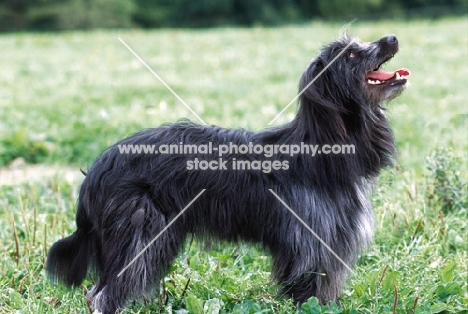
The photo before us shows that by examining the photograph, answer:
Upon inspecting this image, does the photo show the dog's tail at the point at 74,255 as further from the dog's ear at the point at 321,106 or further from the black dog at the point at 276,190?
the dog's ear at the point at 321,106

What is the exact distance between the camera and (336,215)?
3.27m

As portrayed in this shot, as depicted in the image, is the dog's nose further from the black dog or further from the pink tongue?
the pink tongue

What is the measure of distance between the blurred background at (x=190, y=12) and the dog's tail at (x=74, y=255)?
26849mm

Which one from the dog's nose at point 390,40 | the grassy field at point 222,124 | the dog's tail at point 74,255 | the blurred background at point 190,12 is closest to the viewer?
the dog's nose at point 390,40

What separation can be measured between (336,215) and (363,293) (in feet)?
1.90

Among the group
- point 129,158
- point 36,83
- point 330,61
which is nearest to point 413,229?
point 330,61

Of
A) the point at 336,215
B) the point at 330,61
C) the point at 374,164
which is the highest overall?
the point at 330,61


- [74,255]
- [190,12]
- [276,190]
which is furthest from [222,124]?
[190,12]

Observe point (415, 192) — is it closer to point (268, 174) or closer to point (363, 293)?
point (363, 293)

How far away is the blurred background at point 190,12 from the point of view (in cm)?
3091

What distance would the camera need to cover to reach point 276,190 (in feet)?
10.8

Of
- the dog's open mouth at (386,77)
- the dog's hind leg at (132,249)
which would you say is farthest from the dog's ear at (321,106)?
the dog's hind leg at (132,249)

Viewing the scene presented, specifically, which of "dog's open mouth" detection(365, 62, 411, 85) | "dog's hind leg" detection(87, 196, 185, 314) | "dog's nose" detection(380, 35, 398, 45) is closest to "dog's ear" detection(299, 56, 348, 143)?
"dog's open mouth" detection(365, 62, 411, 85)

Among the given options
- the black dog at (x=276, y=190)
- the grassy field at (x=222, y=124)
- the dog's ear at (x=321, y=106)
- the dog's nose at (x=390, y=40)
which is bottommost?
the grassy field at (x=222, y=124)
